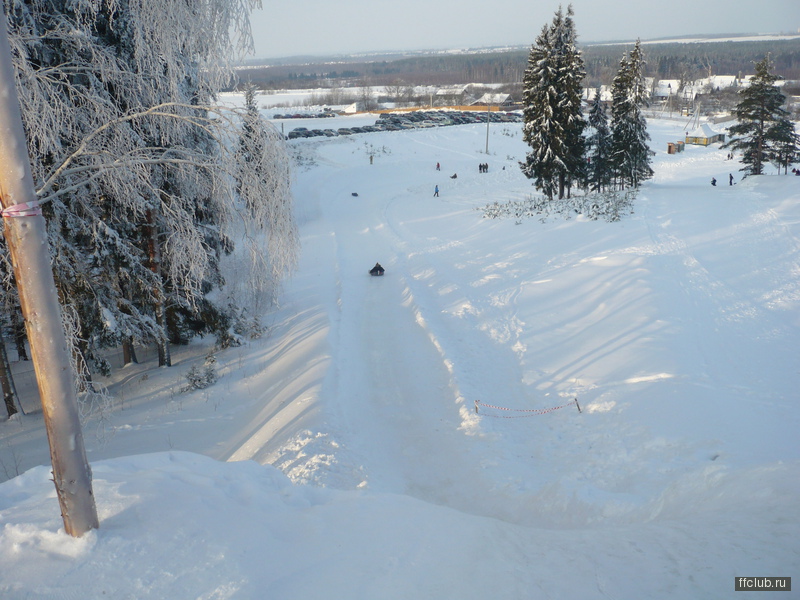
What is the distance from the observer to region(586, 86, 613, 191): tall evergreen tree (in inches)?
1420

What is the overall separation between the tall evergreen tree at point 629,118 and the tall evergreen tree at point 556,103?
4129mm

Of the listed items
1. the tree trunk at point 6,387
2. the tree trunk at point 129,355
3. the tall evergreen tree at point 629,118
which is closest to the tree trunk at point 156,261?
the tree trunk at point 129,355

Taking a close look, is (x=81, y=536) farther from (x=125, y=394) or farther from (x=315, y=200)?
(x=315, y=200)

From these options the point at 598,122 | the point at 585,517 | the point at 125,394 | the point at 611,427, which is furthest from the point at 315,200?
the point at 585,517

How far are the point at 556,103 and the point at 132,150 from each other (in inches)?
1190

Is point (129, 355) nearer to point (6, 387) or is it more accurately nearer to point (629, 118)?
point (6, 387)

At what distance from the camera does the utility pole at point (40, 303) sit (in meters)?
3.56

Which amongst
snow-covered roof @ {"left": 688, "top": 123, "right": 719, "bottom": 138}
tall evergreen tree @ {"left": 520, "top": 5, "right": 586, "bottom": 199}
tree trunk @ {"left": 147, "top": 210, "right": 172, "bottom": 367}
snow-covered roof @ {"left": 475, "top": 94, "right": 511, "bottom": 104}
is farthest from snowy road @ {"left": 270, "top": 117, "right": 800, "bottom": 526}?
snow-covered roof @ {"left": 475, "top": 94, "right": 511, "bottom": 104}

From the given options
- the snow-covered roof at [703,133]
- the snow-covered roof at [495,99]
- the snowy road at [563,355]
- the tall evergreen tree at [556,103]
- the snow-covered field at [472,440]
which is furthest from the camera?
the snow-covered roof at [495,99]

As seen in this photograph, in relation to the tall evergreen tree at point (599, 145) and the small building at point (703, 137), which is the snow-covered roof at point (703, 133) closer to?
the small building at point (703, 137)

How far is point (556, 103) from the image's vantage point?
31.8 metres

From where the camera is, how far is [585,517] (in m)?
6.94

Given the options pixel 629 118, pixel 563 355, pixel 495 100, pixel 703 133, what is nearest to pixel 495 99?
pixel 495 100

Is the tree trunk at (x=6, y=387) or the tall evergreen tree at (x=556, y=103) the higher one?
the tall evergreen tree at (x=556, y=103)
